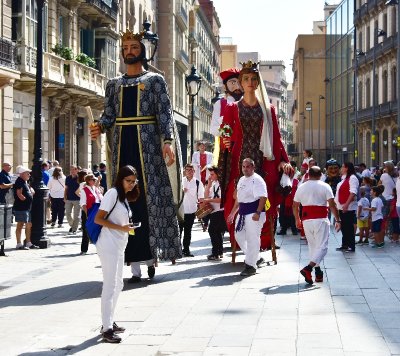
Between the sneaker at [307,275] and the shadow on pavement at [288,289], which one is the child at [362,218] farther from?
the shadow on pavement at [288,289]

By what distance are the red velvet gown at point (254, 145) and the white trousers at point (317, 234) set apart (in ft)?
5.95

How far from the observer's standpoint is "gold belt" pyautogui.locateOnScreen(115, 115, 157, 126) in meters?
10.5

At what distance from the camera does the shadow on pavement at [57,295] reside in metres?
9.05

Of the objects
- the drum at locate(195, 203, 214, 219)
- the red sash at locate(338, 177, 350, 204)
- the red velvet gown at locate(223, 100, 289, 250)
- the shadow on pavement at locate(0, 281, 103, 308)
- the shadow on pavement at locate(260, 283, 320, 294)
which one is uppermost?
the red velvet gown at locate(223, 100, 289, 250)

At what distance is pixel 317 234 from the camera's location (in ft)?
34.4

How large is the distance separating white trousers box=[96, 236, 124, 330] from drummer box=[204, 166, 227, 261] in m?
6.03

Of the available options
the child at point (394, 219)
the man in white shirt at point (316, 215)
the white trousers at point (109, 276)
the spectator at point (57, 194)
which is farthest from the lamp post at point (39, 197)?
the white trousers at point (109, 276)

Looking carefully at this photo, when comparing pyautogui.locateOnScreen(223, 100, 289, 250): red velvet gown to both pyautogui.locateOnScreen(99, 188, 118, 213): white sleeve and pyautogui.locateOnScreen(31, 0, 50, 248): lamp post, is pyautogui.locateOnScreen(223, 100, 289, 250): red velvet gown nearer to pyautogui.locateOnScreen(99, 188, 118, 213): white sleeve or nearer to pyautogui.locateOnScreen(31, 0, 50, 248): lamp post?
pyautogui.locateOnScreen(31, 0, 50, 248): lamp post

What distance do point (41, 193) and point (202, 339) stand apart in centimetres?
904

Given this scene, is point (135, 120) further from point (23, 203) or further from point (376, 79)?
point (376, 79)

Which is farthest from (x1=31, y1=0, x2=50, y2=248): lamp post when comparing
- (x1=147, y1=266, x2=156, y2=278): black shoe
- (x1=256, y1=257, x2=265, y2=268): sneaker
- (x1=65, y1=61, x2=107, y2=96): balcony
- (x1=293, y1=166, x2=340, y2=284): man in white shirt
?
(x1=65, y1=61, x2=107, y2=96): balcony

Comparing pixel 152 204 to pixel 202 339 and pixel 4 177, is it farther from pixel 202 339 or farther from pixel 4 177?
pixel 4 177

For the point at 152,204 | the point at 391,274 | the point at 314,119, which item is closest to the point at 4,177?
the point at 152,204

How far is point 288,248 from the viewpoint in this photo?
15.1 metres
